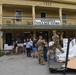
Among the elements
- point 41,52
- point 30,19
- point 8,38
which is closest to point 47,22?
point 30,19

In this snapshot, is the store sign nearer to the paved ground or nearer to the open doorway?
the open doorway

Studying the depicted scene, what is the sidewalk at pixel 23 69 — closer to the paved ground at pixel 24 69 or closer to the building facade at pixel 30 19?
the paved ground at pixel 24 69

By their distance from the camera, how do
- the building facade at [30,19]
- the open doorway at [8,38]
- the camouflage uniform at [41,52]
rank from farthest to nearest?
the open doorway at [8,38], the building facade at [30,19], the camouflage uniform at [41,52]

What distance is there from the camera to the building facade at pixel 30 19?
28.6m

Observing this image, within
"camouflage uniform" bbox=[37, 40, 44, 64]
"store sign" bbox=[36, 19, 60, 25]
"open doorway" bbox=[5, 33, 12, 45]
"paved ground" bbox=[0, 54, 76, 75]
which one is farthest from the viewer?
"store sign" bbox=[36, 19, 60, 25]

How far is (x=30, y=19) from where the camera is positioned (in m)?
30.5

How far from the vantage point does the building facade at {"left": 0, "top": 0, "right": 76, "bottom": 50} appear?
2859cm

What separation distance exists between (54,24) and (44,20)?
146 centimetres

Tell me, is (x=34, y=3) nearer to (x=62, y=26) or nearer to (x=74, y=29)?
(x=62, y=26)

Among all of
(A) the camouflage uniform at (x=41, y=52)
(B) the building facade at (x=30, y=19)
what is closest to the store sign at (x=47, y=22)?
(B) the building facade at (x=30, y=19)

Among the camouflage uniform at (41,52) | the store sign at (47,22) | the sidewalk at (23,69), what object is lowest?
the sidewalk at (23,69)

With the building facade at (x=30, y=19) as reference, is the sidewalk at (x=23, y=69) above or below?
below

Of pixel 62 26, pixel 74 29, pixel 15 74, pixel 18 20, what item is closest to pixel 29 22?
pixel 18 20

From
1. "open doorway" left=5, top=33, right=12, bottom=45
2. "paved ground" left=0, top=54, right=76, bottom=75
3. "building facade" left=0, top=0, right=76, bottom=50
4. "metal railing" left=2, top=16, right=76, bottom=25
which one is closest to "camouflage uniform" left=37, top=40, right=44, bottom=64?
"paved ground" left=0, top=54, right=76, bottom=75
